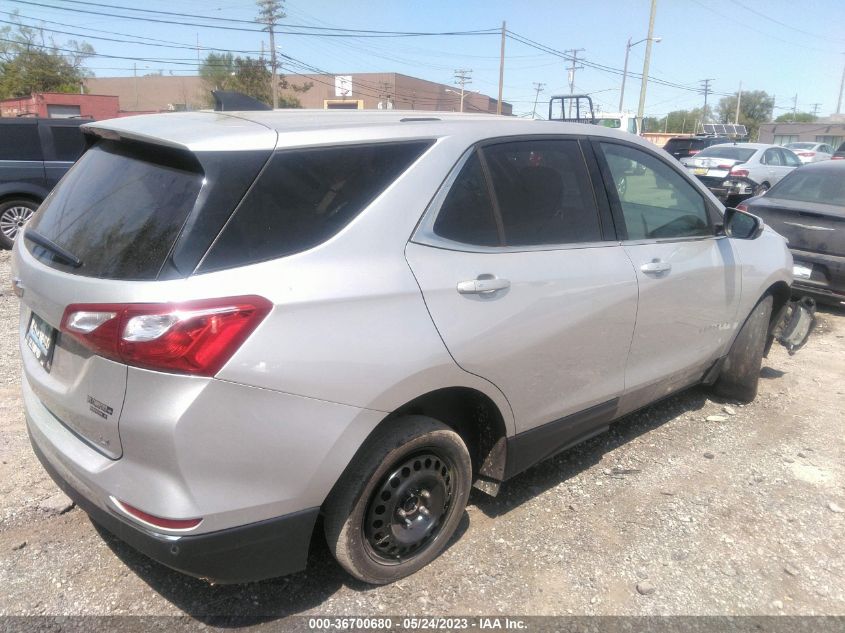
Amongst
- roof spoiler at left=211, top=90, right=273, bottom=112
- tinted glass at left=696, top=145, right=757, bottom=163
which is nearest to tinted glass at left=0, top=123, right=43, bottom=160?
roof spoiler at left=211, top=90, right=273, bottom=112

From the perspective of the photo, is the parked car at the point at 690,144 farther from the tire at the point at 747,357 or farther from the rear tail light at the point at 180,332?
the rear tail light at the point at 180,332

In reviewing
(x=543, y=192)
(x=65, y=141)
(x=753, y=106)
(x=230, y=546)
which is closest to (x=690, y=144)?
(x=65, y=141)

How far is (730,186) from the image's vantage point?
1484 centimetres

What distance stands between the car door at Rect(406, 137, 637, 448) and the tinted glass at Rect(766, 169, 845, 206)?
505cm

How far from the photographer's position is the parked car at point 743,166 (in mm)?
15914

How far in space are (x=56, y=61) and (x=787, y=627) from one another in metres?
69.2

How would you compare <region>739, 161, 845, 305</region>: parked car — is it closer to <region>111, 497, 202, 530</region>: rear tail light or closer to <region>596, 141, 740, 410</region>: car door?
<region>596, 141, 740, 410</region>: car door

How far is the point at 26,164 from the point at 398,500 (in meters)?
9.30

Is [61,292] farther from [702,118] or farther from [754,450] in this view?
[702,118]

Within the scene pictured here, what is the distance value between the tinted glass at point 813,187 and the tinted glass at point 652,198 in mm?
4021

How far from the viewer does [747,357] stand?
436 cm

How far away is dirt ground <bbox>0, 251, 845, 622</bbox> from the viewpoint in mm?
2529

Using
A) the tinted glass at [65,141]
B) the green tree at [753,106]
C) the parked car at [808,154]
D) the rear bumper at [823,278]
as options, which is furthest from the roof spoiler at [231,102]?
the green tree at [753,106]

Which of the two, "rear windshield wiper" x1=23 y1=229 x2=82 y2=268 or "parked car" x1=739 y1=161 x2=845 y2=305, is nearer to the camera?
"rear windshield wiper" x1=23 y1=229 x2=82 y2=268
